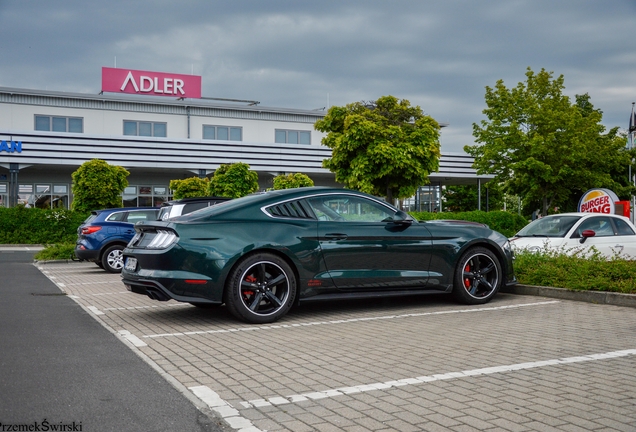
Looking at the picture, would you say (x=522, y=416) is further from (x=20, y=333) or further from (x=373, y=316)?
(x=20, y=333)

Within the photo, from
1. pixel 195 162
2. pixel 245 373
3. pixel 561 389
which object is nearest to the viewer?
pixel 561 389

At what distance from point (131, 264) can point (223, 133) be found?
120 ft

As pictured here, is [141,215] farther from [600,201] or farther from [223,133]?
[223,133]

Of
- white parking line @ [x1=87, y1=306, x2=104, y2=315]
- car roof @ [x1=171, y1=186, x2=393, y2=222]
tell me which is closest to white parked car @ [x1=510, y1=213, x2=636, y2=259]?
car roof @ [x1=171, y1=186, x2=393, y2=222]

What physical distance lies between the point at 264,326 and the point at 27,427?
374cm

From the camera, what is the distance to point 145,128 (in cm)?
4191

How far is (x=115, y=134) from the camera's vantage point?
39.6 meters

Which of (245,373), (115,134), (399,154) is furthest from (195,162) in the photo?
(245,373)

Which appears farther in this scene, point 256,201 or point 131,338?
point 256,201

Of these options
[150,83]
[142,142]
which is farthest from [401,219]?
[150,83]

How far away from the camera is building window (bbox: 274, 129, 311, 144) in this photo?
45106 millimetres

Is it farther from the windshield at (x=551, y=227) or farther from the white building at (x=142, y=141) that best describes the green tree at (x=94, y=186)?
the windshield at (x=551, y=227)

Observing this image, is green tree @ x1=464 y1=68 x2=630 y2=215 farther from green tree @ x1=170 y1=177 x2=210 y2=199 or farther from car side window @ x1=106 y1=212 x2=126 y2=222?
car side window @ x1=106 y1=212 x2=126 y2=222

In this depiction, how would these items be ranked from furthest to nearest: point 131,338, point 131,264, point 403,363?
point 131,264, point 131,338, point 403,363
